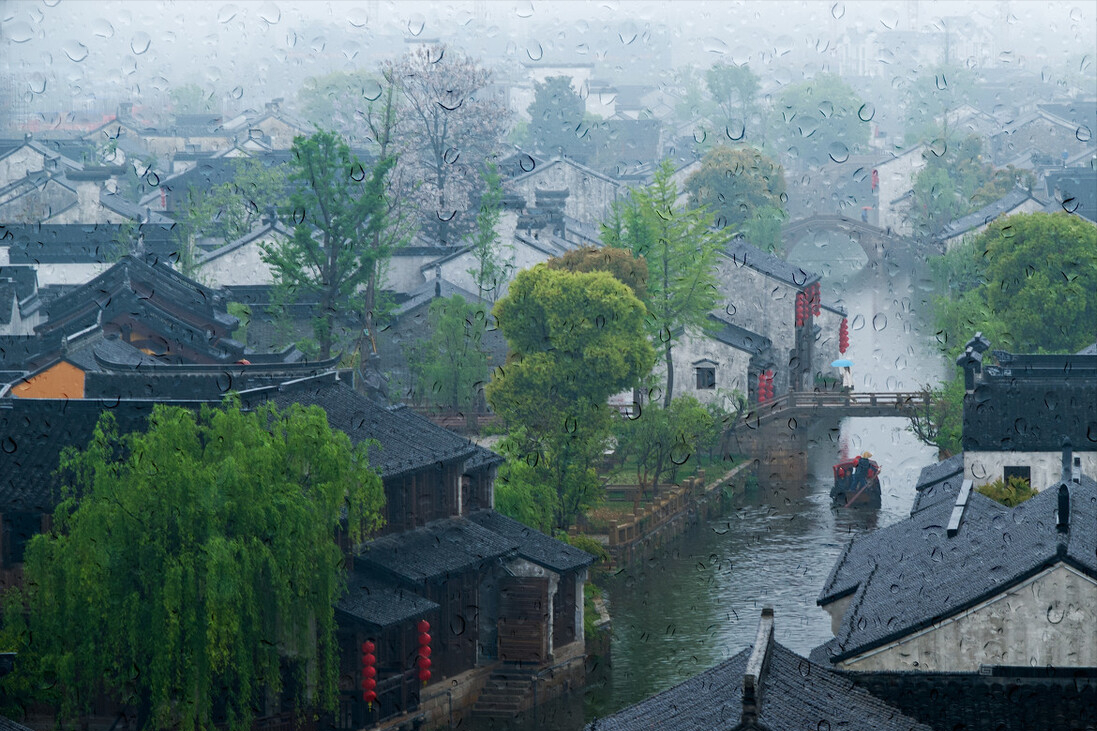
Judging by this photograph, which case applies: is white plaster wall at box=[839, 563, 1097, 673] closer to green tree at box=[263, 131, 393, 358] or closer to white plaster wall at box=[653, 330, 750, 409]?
green tree at box=[263, 131, 393, 358]

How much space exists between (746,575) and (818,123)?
89.8 metres

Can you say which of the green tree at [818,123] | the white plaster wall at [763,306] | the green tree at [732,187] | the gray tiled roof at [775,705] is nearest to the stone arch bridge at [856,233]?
the green tree at [732,187]

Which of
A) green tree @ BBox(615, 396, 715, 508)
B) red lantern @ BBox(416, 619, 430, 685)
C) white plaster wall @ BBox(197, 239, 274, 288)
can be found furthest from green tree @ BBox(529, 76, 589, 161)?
red lantern @ BBox(416, 619, 430, 685)

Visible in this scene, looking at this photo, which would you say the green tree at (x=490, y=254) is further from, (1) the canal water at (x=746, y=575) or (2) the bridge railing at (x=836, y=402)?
(1) the canal water at (x=746, y=575)

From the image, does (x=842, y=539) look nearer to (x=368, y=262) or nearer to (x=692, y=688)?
(x=368, y=262)

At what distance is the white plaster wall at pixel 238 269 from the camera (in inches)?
2333

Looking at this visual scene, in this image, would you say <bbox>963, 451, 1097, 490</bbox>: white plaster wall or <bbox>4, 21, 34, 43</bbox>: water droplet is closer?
<bbox>963, 451, 1097, 490</bbox>: white plaster wall

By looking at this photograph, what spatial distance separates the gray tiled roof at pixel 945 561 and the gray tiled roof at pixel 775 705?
5.09ft

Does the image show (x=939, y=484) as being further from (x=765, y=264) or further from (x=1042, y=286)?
(x=765, y=264)

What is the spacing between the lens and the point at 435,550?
29656 millimetres

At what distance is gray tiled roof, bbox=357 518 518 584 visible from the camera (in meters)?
28.4

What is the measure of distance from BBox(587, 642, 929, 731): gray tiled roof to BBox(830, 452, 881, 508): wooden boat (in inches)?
1022

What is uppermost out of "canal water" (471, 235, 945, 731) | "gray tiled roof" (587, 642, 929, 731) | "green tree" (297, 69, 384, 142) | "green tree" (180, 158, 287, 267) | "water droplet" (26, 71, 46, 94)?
"water droplet" (26, 71, 46, 94)

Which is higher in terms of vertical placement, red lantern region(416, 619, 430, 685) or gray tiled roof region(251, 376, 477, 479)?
gray tiled roof region(251, 376, 477, 479)
